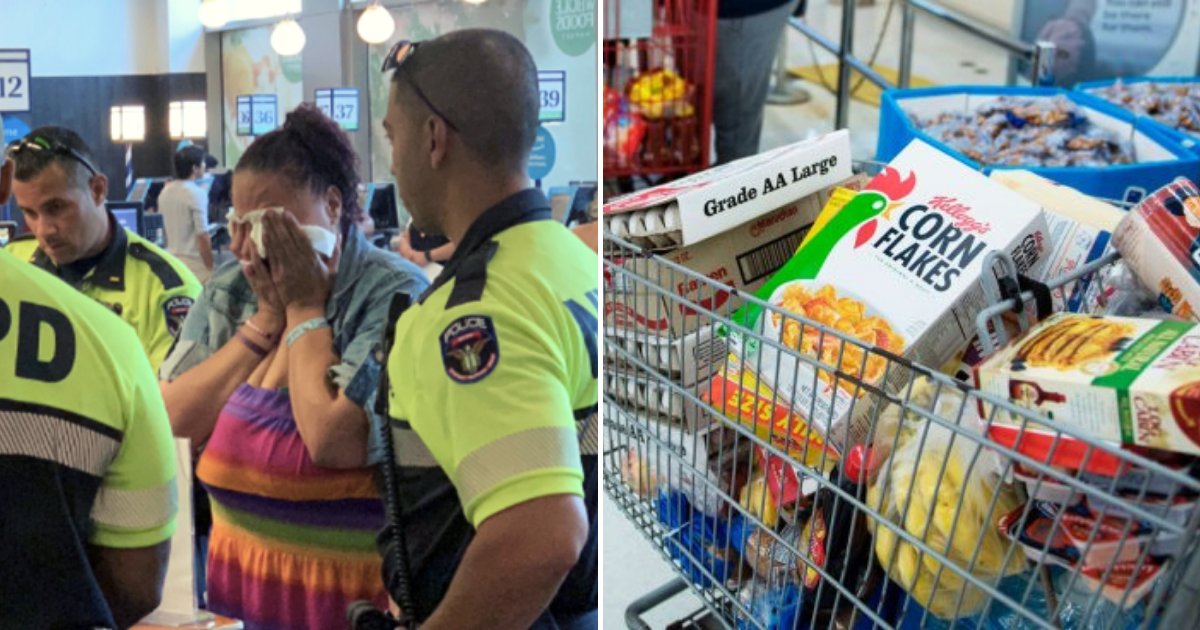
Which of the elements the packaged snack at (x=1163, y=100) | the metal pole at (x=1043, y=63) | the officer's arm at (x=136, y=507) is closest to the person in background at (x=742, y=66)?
the metal pole at (x=1043, y=63)

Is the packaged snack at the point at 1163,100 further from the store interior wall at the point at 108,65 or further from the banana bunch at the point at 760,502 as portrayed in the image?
the store interior wall at the point at 108,65

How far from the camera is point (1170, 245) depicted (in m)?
Answer: 1.23

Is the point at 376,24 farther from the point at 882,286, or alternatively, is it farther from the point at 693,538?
the point at 693,538

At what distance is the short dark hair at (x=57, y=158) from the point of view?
3.59 ft

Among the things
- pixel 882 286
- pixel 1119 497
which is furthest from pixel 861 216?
pixel 1119 497

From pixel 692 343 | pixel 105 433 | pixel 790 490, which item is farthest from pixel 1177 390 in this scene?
pixel 105 433

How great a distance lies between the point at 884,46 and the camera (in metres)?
8.32

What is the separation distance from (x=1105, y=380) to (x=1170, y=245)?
30cm

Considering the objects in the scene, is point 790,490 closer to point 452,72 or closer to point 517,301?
point 517,301

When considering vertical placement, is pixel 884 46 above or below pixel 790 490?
above

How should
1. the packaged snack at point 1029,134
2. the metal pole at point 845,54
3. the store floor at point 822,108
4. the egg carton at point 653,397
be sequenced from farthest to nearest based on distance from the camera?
the metal pole at point 845,54
the packaged snack at point 1029,134
the store floor at point 822,108
the egg carton at point 653,397

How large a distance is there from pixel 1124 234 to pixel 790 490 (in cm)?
47

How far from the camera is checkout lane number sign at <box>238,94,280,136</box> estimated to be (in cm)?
108

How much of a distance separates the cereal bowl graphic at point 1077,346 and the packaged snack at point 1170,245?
5.7 inches
